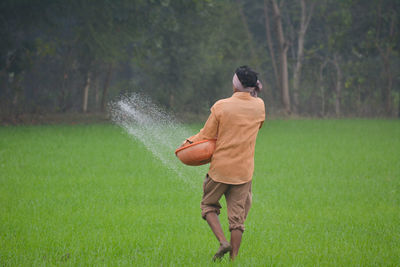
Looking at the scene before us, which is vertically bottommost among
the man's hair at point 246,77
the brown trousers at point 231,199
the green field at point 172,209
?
the green field at point 172,209

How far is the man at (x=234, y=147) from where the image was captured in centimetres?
485

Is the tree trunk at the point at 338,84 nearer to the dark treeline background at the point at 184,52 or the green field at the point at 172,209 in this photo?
the dark treeline background at the point at 184,52

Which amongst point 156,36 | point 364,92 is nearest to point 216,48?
point 156,36

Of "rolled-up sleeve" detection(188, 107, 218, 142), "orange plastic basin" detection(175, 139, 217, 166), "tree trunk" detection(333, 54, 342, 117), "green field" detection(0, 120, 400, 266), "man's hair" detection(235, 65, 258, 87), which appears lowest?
"tree trunk" detection(333, 54, 342, 117)

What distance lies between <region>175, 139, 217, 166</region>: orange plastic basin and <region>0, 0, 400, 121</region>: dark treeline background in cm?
1624

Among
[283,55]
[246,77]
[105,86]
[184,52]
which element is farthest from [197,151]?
[283,55]

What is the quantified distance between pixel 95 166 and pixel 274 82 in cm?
2952

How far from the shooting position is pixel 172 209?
7.87m

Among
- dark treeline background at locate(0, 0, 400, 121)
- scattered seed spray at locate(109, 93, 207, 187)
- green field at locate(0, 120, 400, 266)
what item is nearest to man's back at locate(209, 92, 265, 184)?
green field at locate(0, 120, 400, 266)

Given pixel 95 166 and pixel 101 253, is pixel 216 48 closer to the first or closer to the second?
pixel 95 166

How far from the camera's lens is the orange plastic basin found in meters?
4.88

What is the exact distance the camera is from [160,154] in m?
13.6

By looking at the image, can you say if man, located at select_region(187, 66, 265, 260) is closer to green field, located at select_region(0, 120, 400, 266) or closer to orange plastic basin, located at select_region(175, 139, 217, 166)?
orange plastic basin, located at select_region(175, 139, 217, 166)

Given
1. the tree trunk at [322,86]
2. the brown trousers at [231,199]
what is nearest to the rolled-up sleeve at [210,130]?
the brown trousers at [231,199]
